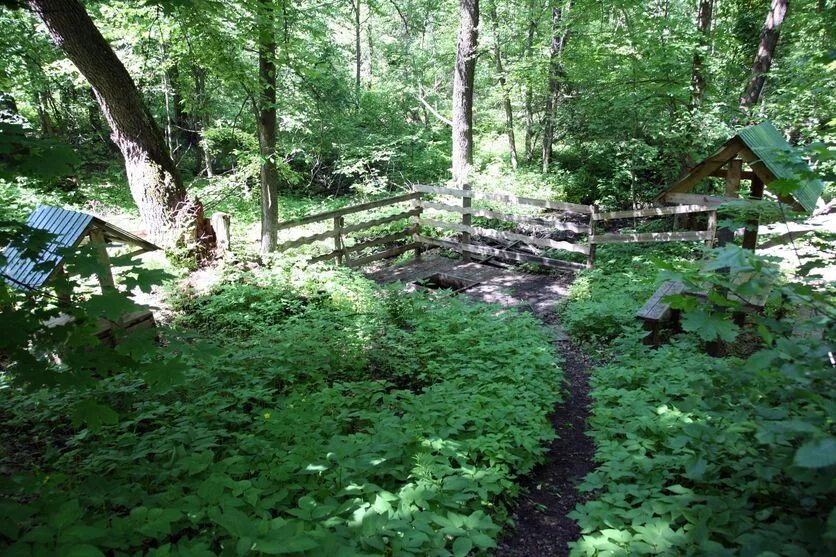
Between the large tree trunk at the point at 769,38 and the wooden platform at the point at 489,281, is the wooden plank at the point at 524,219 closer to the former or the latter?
the wooden platform at the point at 489,281

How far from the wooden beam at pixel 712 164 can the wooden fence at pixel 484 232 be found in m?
1.39

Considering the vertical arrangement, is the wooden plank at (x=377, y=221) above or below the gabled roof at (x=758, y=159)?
below

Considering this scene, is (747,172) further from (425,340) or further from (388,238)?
(388,238)

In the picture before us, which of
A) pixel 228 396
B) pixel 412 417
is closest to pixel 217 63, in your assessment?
pixel 228 396

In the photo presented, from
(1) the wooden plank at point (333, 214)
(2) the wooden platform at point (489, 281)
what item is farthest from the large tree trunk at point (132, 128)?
(2) the wooden platform at point (489, 281)

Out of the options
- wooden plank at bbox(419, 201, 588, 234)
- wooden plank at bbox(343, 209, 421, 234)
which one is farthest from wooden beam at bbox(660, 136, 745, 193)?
wooden plank at bbox(343, 209, 421, 234)

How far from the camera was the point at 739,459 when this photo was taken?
2658mm

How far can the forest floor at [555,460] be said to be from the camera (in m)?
3.14

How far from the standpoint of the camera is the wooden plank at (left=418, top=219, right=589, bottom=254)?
914 cm

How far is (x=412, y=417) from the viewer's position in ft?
12.2

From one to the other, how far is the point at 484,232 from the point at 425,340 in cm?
487

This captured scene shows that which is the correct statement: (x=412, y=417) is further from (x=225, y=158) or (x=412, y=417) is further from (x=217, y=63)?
(x=225, y=158)

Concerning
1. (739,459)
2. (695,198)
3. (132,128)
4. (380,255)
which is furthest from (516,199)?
(739,459)

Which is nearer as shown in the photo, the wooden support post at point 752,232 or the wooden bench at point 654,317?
the wooden bench at point 654,317
